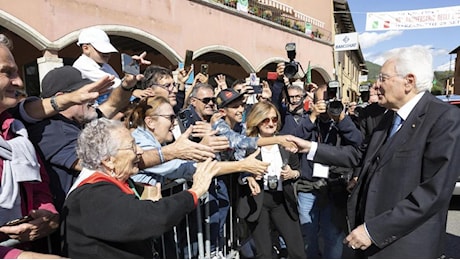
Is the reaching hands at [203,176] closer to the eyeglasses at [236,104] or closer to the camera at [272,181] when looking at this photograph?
the camera at [272,181]

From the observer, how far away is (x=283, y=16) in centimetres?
1712

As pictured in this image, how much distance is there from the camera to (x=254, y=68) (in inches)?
584

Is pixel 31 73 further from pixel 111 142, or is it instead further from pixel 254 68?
pixel 111 142

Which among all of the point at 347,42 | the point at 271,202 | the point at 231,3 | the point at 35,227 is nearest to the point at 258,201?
the point at 271,202

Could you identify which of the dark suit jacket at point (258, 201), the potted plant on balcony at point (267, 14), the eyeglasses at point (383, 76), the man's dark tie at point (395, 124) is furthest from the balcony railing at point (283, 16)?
the man's dark tie at point (395, 124)

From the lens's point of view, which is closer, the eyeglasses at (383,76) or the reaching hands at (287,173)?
the eyeglasses at (383,76)

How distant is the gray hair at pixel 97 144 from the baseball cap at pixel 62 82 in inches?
18.5

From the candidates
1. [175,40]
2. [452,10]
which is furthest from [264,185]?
[452,10]

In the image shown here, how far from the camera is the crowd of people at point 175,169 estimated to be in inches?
66.6

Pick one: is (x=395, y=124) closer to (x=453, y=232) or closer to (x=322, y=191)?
(x=322, y=191)

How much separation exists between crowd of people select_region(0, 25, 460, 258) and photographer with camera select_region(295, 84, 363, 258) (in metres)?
0.14

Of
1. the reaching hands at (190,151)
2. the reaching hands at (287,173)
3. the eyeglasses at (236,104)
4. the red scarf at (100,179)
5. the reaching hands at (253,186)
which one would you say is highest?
the eyeglasses at (236,104)

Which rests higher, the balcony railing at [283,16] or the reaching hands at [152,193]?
the balcony railing at [283,16]

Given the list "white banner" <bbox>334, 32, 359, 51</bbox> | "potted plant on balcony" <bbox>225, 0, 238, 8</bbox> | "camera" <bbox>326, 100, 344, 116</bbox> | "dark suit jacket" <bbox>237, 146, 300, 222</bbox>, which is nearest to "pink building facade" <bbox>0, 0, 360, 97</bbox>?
"potted plant on balcony" <bbox>225, 0, 238, 8</bbox>
